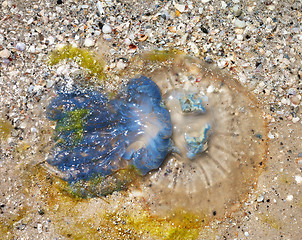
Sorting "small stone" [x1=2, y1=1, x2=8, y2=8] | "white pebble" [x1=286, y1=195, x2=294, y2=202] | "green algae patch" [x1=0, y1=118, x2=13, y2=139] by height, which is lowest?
"white pebble" [x1=286, y1=195, x2=294, y2=202]

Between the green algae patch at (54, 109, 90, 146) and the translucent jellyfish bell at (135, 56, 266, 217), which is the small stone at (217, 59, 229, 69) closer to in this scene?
the translucent jellyfish bell at (135, 56, 266, 217)

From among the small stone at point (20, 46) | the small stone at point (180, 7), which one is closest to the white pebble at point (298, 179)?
the small stone at point (180, 7)

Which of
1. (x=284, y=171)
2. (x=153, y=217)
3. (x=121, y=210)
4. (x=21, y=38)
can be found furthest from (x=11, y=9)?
(x=284, y=171)

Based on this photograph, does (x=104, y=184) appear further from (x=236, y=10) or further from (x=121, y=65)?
(x=236, y=10)

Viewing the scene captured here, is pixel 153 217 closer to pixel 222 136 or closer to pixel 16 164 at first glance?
pixel 222 136

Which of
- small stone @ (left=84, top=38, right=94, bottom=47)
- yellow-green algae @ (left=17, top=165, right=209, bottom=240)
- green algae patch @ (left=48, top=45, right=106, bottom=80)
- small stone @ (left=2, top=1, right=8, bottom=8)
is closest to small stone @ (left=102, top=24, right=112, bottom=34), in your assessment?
small stone @ (left=84, top=38, right=94, bottom=47)

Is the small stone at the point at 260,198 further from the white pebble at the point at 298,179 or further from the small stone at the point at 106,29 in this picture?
the small stone at the point at 106,29
